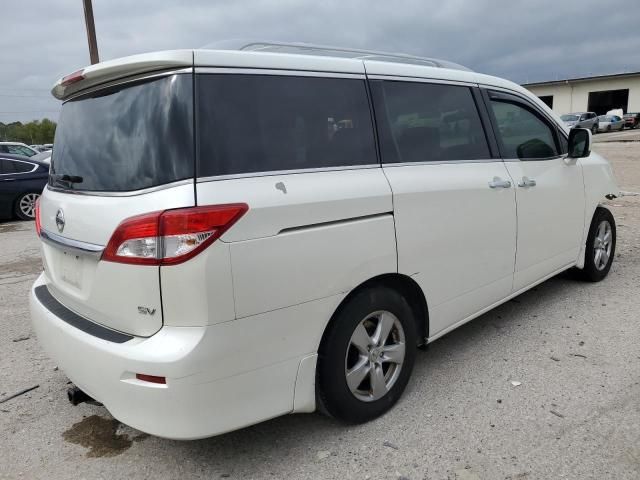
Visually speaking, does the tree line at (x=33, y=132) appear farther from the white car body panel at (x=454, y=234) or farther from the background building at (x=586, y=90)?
the white car body panel at (x=454, y=234)

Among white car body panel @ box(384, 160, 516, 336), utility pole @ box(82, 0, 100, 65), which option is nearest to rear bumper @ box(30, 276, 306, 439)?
white car body panel @ box(384, 160, 516, 336)

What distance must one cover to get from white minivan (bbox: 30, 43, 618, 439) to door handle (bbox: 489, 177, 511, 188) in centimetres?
4

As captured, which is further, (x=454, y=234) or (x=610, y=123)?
(x=610, y=123)

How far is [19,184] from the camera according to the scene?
35.2 ft

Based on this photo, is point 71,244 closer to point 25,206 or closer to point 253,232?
point 253,232

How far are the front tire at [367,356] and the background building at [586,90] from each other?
151 feet

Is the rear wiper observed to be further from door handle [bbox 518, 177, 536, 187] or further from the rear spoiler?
door handle [bbox 518, 177, 536, 187]

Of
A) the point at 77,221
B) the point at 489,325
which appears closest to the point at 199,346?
the point at 77,221

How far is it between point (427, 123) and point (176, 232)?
1.74 m

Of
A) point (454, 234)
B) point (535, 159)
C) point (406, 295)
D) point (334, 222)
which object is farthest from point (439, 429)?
point (535, 159)

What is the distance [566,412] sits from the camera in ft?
9.22

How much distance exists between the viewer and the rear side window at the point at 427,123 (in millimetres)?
2801

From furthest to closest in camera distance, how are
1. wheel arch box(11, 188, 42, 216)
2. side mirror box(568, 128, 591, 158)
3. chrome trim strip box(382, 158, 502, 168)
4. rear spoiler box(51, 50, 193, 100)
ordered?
wheel arch box(11, 188, 42, 216) → side mirror box(568, 128, 591, 158) → chrome trim strip box(382, 158, 502, 168) → rear spoiler box(51, 50, 193, 100)

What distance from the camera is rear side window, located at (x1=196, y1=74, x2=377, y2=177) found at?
2.13 meters
